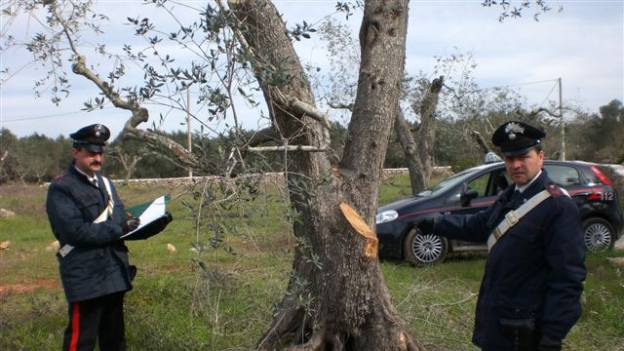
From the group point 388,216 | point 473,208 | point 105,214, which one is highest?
point 105,214

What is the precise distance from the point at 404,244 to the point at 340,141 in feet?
14.9

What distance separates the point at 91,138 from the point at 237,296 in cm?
240

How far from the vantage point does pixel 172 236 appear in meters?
13.9

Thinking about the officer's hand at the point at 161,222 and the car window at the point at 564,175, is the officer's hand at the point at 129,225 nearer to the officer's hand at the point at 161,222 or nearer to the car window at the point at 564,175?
the officer's hand at the point at 161,222

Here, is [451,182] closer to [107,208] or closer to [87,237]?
[107,208]

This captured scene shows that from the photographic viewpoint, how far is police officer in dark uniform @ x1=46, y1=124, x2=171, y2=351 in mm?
4973

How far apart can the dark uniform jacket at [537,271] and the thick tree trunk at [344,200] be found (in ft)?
3.82

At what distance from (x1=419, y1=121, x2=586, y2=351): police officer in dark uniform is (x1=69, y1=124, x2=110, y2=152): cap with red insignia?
2.85 m

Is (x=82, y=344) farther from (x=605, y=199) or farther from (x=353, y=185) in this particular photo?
(x=605, y=199)

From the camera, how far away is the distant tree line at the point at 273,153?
391 cm

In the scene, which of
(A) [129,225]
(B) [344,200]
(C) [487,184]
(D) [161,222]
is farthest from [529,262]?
(C) [487,184]

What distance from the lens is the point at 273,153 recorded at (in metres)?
4.59

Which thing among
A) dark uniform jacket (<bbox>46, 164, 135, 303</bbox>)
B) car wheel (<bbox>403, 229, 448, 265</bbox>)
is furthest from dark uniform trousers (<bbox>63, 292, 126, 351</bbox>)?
car wheel (<bbox>403, 229, 448, 265</bbox>)

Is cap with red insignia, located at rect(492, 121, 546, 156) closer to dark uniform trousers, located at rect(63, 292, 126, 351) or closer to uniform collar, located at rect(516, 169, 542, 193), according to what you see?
uniform collar, located at rect(516, 169, 542, 193)
